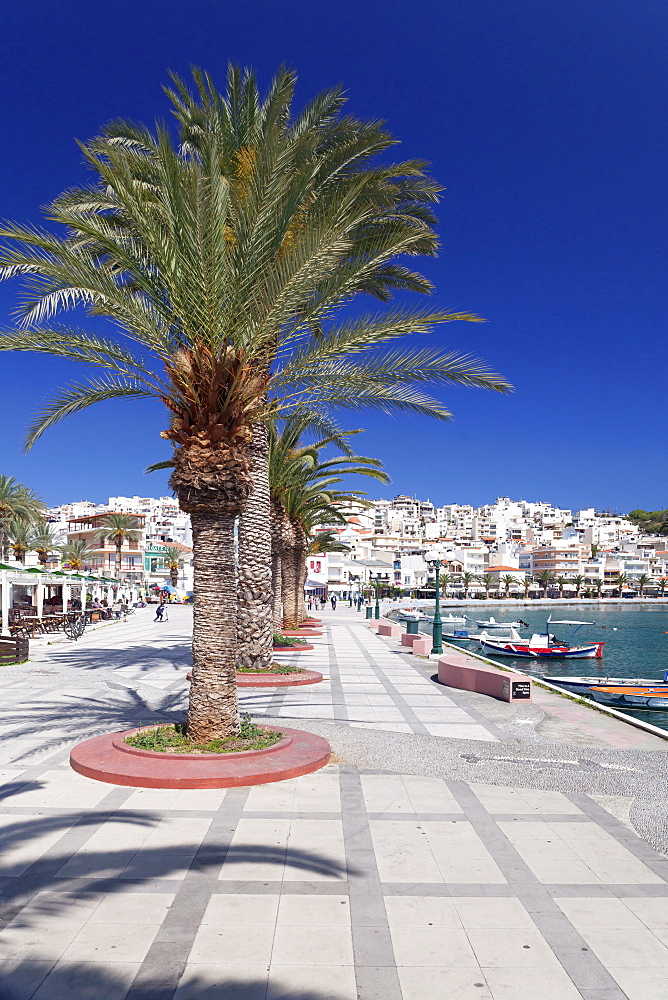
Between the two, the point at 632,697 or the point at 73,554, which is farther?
the point at 73,554

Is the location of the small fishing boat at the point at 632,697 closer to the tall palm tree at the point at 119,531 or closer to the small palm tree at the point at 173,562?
the tall palm tree at the point at 119,531

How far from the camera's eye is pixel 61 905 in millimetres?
4684

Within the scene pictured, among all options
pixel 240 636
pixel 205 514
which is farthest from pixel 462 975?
pixel 240 636

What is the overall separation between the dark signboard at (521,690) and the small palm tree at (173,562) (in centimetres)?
7612

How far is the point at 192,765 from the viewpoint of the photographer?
7.77 meters

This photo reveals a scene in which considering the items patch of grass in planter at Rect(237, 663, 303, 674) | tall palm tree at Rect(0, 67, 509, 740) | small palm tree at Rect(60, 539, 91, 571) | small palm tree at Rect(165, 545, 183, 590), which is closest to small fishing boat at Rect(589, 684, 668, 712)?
patch of grass in planter at Rect(237, 663, 303, 674)

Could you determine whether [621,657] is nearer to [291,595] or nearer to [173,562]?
[291,595]

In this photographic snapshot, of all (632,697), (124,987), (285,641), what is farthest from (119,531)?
(124,987)

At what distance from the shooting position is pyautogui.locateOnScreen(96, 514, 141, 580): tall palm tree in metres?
70.1

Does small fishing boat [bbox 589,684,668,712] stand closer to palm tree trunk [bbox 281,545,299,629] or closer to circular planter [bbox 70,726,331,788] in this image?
palm tree trunk [bbox 281,545,299,629]

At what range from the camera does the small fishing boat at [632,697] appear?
21141mm

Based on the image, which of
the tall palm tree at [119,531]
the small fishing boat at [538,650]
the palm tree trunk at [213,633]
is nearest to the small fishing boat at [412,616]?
the small fishing boat at [538,650]

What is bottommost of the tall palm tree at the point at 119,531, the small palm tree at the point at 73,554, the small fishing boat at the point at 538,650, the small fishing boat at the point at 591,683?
the small fishing boat at the point at 538,650

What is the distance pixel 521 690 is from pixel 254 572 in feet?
19.1
